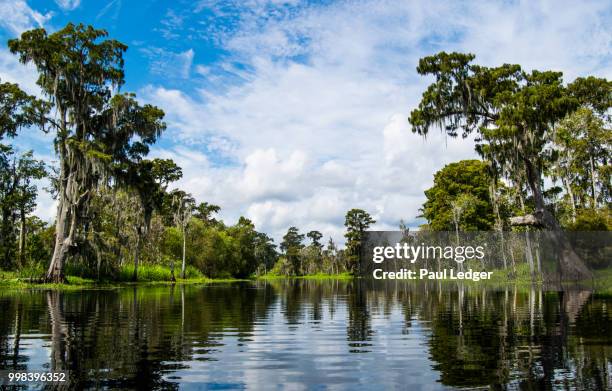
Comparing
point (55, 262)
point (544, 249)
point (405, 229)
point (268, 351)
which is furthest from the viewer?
point (405, 229)

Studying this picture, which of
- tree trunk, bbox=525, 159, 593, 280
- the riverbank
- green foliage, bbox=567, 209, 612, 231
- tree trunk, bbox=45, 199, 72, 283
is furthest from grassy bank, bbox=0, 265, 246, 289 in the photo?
green foliage, bbox=567, 209, 612, 231

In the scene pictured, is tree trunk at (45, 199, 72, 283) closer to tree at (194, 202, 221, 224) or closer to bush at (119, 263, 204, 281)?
bush at (119, 263, 204, 281)

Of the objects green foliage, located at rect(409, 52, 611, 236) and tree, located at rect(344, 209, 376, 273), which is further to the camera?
tree, located at rect(344, 209, 376, 273)

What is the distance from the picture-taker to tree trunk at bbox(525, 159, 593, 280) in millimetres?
35625

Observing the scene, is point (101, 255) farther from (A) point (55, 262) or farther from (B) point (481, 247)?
(B) point (481, 247)

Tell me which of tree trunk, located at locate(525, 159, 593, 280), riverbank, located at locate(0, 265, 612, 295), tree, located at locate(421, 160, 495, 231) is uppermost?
tree, located at locate(421, 160, 495, 231)

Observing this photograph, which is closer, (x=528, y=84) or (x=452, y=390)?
(x=452, y=390)

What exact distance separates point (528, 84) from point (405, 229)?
5609 centimetres

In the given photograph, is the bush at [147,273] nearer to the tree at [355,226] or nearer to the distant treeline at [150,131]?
the distant treeline at [150,131]

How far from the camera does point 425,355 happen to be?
9289 mm

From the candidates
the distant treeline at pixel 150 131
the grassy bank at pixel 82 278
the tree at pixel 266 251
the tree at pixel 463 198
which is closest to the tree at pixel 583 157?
the distant treeline at pixel 150 131

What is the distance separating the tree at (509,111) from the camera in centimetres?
3341

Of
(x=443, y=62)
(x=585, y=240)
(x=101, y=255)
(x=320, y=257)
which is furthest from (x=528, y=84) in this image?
(x=320, y=257)

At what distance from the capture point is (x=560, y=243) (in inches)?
1411
